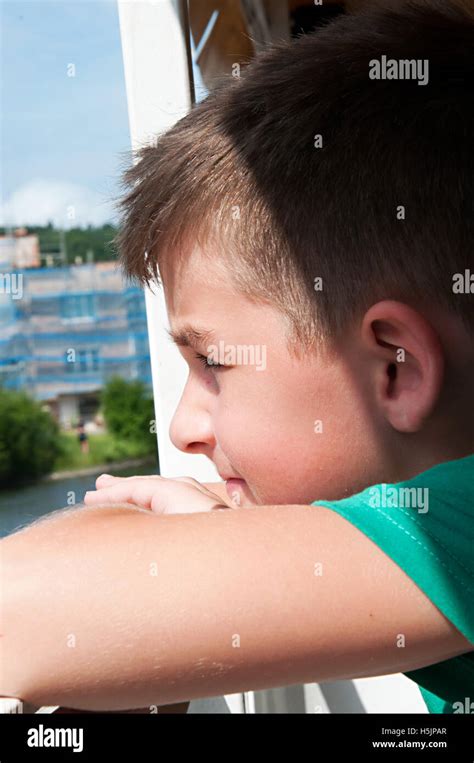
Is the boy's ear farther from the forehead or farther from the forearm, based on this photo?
the forearm

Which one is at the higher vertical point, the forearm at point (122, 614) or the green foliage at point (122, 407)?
the green foliage at point (122, 407)

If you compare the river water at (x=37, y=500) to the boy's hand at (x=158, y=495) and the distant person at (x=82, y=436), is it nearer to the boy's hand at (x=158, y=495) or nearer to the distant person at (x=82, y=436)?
the boy's hand at (x=158, y=495)

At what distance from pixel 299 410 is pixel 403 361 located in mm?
110

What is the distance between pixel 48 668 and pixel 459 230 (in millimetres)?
512

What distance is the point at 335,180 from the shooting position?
29.0 inches

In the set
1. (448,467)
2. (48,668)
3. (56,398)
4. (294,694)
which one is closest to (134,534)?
(48,668)

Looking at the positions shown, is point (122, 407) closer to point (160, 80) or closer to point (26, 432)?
point (26, 432)

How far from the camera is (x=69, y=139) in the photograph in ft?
18.8

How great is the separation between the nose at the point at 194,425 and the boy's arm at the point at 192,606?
0.91ft

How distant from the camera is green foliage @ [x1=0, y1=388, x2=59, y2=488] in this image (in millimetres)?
4395

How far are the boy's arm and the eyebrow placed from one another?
26 cm

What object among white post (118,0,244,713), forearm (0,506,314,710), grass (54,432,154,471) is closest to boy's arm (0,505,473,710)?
forearm (0,506,314,710)

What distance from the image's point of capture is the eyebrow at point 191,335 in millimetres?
794

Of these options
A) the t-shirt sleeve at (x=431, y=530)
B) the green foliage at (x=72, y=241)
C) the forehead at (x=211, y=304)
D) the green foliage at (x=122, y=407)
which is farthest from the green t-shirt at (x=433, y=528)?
the green foliage at (x=122, y=407)
